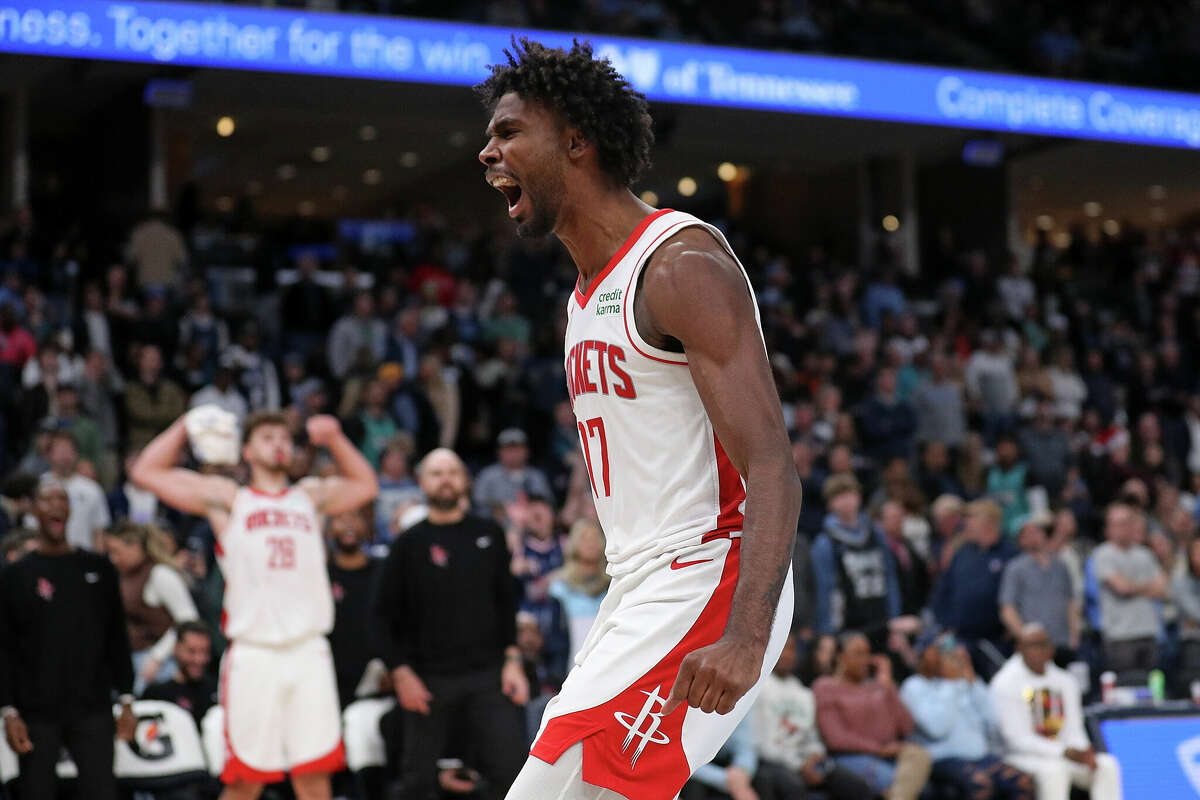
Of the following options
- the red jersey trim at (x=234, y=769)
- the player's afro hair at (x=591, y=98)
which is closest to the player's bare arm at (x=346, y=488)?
the red jersey trim at (x=234, y=769)

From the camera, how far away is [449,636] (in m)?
7.68

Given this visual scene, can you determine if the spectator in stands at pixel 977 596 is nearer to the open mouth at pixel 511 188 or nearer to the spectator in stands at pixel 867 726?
the spectator in stands at pixel 867 726

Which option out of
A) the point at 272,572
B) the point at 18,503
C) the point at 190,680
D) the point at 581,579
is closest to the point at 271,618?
the point at 272,572

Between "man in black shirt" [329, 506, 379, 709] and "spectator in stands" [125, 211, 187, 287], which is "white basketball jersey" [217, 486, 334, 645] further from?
"spectator in stands" [125, 211, 187, 287]

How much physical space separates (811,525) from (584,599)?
11.2 feet

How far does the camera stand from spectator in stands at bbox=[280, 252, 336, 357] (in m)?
15.1

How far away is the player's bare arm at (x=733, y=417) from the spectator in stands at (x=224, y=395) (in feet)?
31.4

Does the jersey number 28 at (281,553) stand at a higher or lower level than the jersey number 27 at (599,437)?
lower

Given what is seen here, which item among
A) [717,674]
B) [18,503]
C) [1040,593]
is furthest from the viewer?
[1040,593]

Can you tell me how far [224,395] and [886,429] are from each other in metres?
6.21

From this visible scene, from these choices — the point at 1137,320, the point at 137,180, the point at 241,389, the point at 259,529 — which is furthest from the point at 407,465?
the point at 1137,320

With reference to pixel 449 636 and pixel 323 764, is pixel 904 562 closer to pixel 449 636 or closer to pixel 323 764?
pixel 449 636

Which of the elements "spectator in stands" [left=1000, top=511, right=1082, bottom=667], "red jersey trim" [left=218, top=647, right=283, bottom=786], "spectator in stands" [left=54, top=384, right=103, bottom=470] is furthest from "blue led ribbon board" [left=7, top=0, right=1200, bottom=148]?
"red jersey trim" [left=218, top=647, right=283, bottom=786]

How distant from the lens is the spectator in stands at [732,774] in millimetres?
8453
